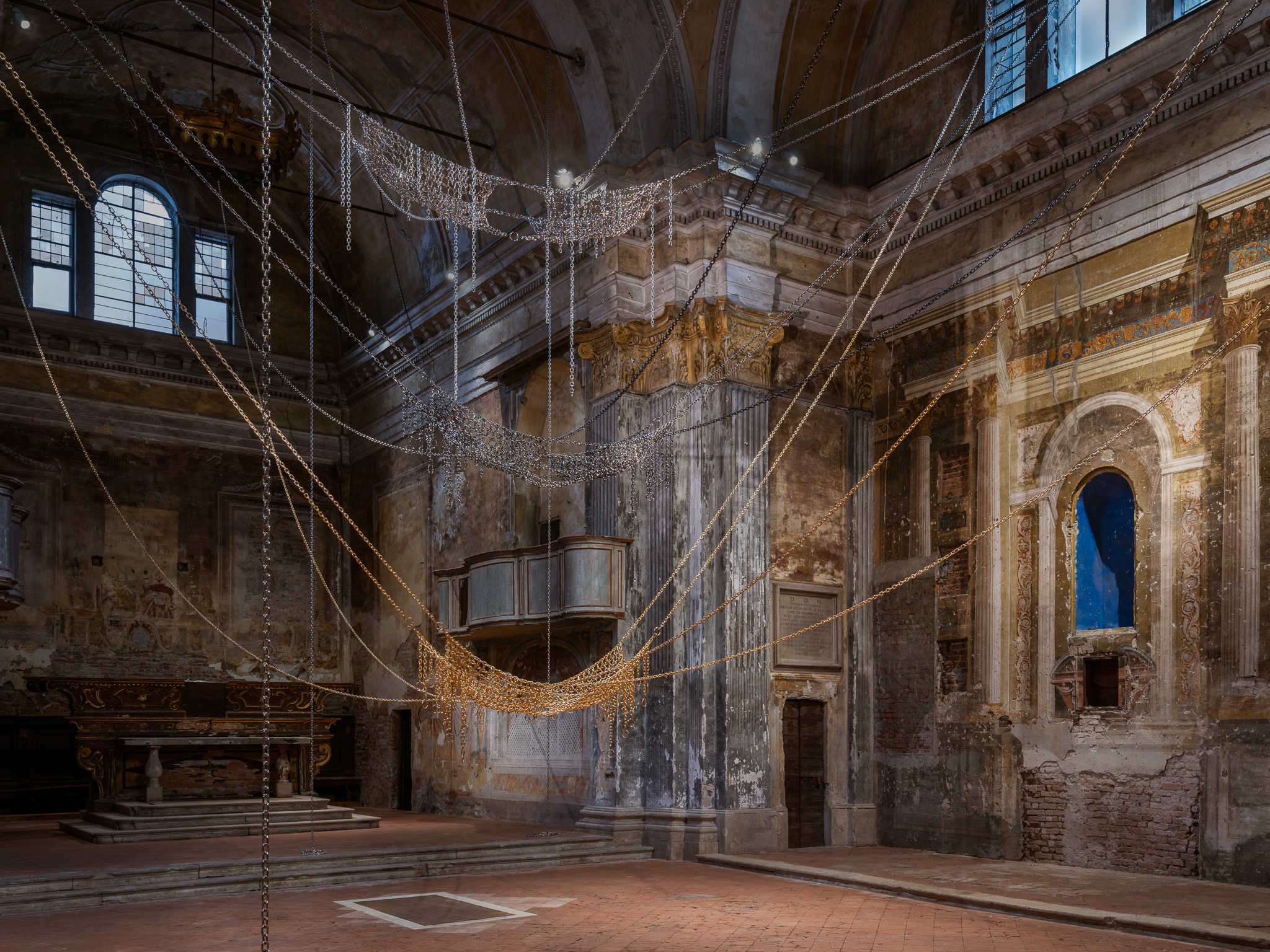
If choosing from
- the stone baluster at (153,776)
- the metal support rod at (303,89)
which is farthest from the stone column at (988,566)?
the stone baluster at (153,776)

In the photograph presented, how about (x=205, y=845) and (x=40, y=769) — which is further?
(x=40, y=769)

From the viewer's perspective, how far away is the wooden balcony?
1284 cm

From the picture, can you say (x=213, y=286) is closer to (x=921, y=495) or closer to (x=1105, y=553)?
(x=921, y=495)

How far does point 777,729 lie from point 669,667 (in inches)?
54.9

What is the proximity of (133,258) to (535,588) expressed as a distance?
10259 millimetres

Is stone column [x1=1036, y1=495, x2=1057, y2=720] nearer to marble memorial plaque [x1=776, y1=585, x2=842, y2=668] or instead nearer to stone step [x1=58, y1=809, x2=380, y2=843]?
marble memorial plaque [x1=776, y1=585, x2=842, y2=668]

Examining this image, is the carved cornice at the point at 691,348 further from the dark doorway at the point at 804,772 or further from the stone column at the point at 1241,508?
the stone column at the point at 1241,508

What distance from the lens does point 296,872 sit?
403 inches

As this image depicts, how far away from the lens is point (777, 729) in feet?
42.3

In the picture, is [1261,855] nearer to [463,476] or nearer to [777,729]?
[777,729]

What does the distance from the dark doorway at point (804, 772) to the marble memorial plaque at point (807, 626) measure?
500 mm

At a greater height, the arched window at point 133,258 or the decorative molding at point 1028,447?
the arched window at point 133,258

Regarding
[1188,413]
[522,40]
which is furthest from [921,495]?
[522,40]

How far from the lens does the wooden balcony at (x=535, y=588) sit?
12844mm
